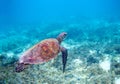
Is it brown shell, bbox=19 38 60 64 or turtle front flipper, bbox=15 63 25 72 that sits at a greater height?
brown shell, bbox=19 38 60 64

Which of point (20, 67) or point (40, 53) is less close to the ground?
point (40, 53)

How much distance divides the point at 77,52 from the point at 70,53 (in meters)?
0.46

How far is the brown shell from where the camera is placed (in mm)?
4574

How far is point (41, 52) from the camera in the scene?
4.83 m

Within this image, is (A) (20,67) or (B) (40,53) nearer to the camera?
(A) (20,67)

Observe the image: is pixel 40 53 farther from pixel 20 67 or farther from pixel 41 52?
pixel 20 67

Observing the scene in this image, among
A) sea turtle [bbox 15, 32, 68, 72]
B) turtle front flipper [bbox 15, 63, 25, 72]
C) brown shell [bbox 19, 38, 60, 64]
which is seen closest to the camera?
turtle front flipper [bbox 15, 63, 25, 72]

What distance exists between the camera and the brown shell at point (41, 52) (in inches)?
180

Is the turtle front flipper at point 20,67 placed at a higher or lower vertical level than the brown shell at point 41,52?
lower

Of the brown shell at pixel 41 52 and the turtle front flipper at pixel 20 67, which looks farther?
the brown shell at pixel 41 52

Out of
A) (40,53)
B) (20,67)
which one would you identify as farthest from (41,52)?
(20,67)

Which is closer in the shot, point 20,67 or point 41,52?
point 20,67

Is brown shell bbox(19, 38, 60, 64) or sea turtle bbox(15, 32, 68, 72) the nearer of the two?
sea turtle bbox(15, 32, 68, 72)

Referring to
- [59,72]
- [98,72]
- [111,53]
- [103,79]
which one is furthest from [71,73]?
[111,53]
